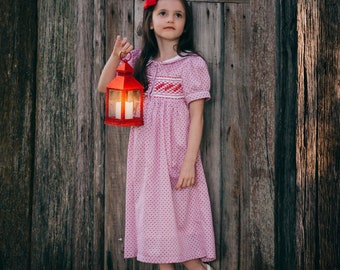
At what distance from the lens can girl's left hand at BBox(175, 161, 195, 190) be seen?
3.22 m

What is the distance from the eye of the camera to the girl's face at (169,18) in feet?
10.6

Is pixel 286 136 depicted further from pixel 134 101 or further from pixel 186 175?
pixel 134 101

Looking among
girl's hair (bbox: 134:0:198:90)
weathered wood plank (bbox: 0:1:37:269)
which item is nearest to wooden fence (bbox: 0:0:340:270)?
weathered wood plank (bbox: 0:1:37:269)

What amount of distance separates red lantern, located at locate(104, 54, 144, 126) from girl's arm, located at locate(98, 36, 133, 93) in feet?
0.37

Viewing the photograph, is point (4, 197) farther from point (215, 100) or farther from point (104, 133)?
point (215, 100)

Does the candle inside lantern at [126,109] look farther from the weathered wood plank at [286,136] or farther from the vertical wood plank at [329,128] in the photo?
the vertical wood plank at [329,128]

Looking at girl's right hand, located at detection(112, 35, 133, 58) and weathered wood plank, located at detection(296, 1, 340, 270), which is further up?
girl's right hand, located at detection(112, 35, 133, 58)

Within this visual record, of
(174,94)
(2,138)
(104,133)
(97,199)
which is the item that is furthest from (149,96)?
(2,138)

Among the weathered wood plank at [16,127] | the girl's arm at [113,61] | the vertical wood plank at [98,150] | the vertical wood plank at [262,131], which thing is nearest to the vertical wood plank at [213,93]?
the vertical wood plank at [262,131]

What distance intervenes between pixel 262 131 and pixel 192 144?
1.53 feet

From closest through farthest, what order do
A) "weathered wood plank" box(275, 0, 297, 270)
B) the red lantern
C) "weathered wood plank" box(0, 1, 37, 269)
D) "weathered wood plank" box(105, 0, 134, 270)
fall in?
1. the red lantern
2. "weathered wood plank" box(275, 0, 297, 270)
3. "weathered wood plank" box(0, 1, 37, 269)
4. "weathered wood plank" box(105, 0, 134, 270)

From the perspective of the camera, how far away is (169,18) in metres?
3.23

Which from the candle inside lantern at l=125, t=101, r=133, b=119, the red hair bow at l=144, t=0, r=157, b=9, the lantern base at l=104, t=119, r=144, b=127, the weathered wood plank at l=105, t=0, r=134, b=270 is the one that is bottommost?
the weathered wood plank at l=105, t=0, r=134, b=270

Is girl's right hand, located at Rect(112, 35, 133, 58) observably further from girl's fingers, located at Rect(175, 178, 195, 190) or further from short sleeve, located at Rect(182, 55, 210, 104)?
girl's fingers, located at Rect(175, 178, 195, 190)
